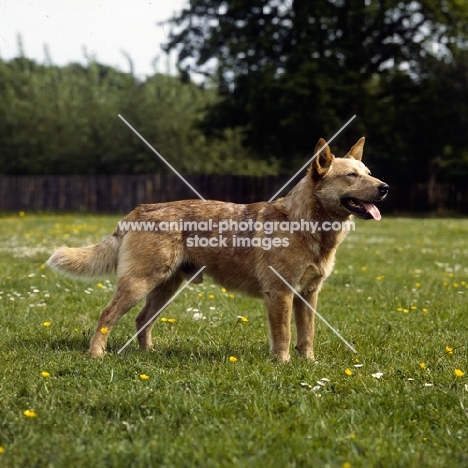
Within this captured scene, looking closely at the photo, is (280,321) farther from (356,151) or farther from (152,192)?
(152,192)

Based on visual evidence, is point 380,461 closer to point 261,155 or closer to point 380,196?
point 380,196

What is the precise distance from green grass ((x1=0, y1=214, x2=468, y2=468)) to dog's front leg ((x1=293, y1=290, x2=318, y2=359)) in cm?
21

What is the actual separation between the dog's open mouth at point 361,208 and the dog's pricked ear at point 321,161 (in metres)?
0.31

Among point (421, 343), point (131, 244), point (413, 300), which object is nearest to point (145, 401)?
point (131, 244)

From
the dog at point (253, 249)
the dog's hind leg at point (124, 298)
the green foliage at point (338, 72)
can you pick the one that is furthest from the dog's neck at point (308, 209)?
Answer: the green foliage at point (338, 72)

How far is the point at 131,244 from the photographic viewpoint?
584 centimetres

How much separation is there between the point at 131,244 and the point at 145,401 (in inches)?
75.8

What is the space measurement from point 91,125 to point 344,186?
38.3m

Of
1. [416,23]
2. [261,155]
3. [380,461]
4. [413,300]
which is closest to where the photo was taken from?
[380,461]

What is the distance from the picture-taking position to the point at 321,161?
5633mm

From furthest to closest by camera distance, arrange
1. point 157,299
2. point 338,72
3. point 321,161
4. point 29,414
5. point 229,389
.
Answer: point 338,72, point 157,299, point 321,161, point 229,389, point 29,414

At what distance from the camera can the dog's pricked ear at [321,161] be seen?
554 centimetres

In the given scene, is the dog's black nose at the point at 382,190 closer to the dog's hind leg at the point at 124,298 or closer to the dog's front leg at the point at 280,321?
the dog's front leg at the point at 280,321

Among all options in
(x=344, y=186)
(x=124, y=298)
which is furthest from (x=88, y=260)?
(x=344, y=186)
